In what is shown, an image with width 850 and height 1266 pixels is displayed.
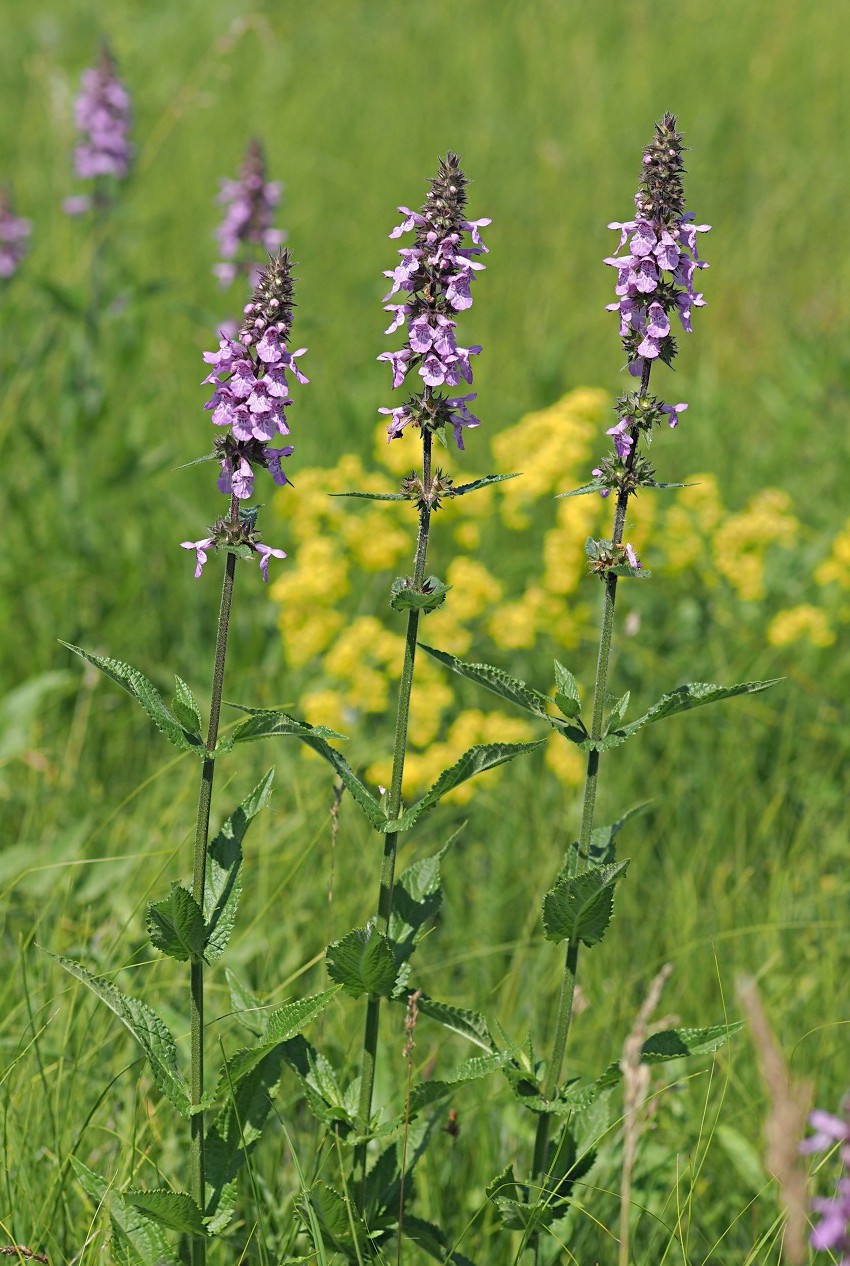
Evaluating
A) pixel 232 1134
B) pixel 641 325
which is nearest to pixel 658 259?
pixel 641 325

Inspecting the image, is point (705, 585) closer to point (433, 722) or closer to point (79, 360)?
point (433, 722)

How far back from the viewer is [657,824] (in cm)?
402

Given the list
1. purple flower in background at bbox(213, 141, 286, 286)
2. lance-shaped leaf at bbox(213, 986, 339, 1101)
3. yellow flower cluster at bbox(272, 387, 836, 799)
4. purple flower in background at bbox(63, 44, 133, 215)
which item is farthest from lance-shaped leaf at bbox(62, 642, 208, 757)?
purple flower in background at bbox(63, 44, 133, 215)

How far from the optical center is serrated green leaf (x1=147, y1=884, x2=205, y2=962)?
1.90 meters

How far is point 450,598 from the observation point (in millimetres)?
4527

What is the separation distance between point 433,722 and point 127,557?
4.52 feet

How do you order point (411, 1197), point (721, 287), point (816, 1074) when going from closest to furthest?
point (411, 1197)
point (816, 1074)
point (721, 287)

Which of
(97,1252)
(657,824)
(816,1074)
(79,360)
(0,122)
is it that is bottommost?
(97,1252)

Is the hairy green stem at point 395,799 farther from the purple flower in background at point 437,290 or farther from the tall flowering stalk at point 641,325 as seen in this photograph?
the tall flowering stalk at point 641,325

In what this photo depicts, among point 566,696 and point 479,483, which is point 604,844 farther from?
point 479,483

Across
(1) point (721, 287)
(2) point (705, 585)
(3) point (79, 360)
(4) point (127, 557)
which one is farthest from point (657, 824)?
(1) point (721, 287)

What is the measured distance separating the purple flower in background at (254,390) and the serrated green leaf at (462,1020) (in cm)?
75

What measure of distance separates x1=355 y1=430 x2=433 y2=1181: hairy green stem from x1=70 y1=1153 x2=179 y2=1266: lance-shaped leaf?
327 mm

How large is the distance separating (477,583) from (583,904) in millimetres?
2511
